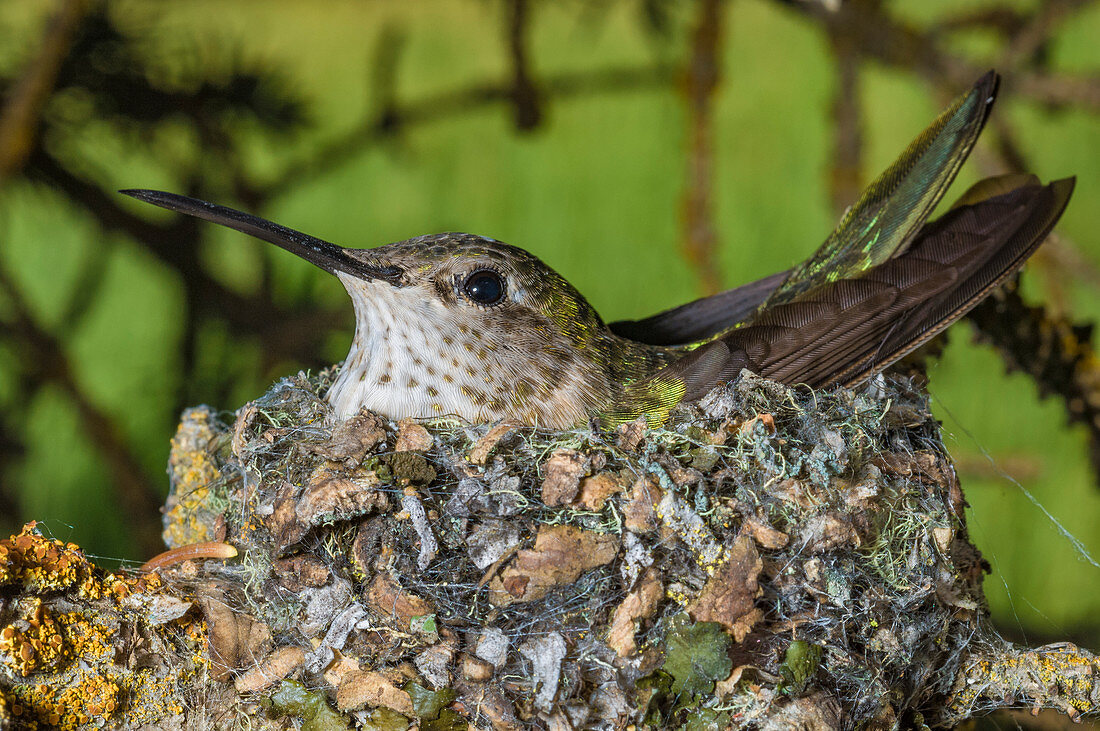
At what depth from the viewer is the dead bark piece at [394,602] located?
1.04m

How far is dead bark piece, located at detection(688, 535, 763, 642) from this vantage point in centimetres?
101

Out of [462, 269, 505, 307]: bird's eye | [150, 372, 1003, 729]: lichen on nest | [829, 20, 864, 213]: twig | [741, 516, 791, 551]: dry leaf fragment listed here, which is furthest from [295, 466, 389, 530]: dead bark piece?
[829, 20, 864, 213]: twig

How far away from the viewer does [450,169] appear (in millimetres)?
2582

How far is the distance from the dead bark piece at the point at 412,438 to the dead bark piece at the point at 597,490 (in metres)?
0.23

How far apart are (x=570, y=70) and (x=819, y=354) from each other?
63.8 inches

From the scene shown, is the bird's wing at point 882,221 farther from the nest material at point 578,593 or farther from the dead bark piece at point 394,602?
the dead bark piece at point 394,602

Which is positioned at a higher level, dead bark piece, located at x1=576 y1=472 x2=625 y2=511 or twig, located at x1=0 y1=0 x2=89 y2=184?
twig, located at x1=0 y1=0 x2=89 y2=184

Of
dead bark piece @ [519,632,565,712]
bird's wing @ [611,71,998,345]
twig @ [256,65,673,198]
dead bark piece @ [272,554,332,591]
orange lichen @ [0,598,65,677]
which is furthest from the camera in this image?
twig @ [256,65,673,198]

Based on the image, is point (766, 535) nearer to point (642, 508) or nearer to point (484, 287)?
point (642, 508)

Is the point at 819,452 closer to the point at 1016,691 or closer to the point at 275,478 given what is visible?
the point at 1016,691

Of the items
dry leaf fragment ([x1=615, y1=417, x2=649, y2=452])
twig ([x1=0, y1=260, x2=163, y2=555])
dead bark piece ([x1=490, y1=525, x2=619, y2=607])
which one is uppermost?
twig ([x1=0, y1=260, x2=163, y2=555])

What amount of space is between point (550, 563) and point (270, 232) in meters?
0.60

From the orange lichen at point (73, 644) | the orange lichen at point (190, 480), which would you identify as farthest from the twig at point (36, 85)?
the orange lichen at point (73, 644)

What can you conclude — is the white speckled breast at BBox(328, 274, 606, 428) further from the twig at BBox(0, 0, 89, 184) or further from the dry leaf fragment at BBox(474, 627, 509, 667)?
the twig at BBox(0, 0, 89, 184)
